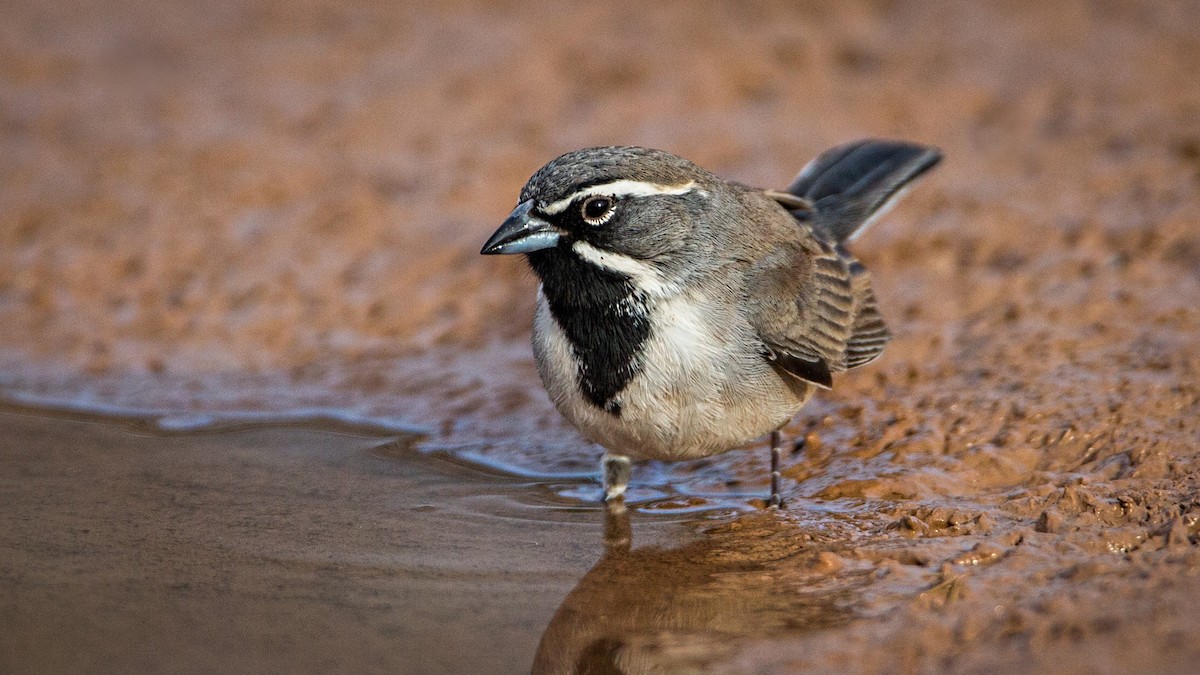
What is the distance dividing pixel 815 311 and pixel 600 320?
52.0 inches

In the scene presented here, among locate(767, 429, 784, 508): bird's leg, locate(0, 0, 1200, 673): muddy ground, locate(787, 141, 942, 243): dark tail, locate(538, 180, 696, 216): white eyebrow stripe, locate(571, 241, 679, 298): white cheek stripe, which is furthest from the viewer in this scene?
locate(787, 141, 942, 243): dark tail

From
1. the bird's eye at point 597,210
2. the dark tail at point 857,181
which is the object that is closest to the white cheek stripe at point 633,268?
the bird's eye at point 597,210

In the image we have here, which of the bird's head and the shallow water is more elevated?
the bird's head

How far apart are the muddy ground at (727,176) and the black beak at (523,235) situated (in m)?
1.40

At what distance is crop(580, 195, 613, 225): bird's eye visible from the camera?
5738mm

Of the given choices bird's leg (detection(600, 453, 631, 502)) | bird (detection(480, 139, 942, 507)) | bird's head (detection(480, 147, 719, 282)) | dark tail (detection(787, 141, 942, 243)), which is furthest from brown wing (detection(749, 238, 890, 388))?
bird's leg (detection(600, 453, 631, 502))

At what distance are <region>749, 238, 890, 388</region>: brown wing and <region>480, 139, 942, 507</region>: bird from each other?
0.01 meters

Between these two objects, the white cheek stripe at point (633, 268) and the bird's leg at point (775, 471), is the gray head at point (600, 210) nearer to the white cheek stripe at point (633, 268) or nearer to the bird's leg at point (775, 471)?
the white cheek stripe at point (633, 268)

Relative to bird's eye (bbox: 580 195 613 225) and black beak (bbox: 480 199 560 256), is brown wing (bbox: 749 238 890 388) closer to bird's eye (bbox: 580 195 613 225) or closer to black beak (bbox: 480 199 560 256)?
bird's eye (bbox: 580 195 613 225)

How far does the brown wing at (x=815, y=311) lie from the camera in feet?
20.4

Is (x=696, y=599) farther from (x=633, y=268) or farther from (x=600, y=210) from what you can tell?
(x=600, y=210)

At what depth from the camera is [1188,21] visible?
10.2 metres

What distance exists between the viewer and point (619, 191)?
228 inches

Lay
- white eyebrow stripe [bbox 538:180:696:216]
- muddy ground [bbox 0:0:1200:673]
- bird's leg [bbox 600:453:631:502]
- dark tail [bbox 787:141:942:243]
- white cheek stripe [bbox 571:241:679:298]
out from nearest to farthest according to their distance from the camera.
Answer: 1. muddy ground [bbox 0:0:1200:673]
2. white eyebrow stripe [bbox 538:180:696:216]
3. white cheek stripe [bbox 571:241:679:298]
4. bird's leg [bbox 600:453:631:502]
5. dark tail [bbox 787:141:942:243]
